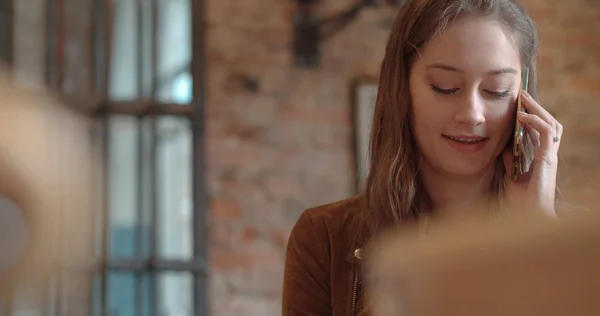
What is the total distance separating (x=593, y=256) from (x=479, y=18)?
3.08 ft

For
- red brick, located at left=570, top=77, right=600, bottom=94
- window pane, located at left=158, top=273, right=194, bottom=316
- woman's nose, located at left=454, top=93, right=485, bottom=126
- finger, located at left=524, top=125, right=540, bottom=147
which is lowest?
window pane, located at left=158, top=273, right=194, bottom=316

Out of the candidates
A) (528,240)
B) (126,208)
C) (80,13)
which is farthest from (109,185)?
(528,240)

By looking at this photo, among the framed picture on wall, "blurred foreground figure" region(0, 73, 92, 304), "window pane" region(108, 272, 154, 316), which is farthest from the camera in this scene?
the framed picture on wall

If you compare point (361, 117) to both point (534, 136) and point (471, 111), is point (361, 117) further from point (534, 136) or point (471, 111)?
point (471, 111)

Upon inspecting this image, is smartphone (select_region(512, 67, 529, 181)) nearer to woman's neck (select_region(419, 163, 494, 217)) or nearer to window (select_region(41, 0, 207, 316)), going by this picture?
woman's neck (select_region(419, 163, 494, 217))

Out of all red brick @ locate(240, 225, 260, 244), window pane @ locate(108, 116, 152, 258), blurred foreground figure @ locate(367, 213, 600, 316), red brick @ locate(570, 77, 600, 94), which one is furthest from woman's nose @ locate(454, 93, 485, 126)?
red brick @ locate(570, 77, 600, 94)

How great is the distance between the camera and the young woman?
1.11m

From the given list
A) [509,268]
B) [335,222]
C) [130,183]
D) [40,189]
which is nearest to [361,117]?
[130,183]

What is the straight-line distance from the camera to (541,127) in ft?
3.92

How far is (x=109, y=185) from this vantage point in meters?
3.00

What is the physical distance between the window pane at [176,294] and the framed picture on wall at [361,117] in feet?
2.47

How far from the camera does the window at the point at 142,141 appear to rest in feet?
9.76

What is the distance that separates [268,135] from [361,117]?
37 cm

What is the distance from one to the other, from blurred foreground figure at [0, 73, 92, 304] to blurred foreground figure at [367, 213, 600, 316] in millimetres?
2792
